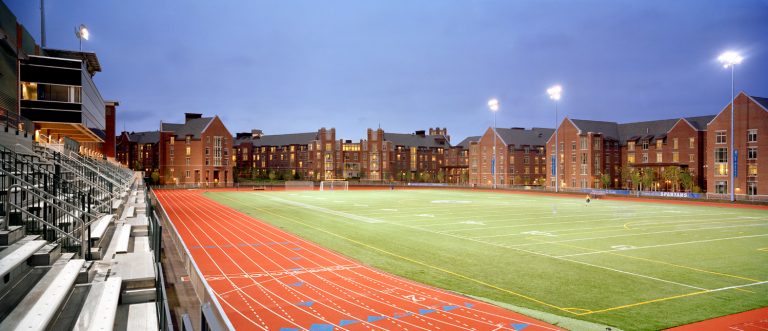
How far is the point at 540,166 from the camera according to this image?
346 feet

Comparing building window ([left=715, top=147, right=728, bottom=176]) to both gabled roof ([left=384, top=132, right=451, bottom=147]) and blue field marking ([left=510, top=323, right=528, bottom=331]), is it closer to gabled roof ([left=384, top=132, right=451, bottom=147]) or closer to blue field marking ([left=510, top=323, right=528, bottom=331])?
blue field marking ([left=510, top=323, right=528, bottom=331])

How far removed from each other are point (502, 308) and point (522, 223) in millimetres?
20502

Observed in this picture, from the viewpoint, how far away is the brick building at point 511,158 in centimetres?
10269

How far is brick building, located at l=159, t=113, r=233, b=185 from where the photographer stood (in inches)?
3716

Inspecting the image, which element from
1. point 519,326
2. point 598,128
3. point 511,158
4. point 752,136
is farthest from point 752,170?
point 519,326

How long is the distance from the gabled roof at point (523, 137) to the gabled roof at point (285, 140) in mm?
53180

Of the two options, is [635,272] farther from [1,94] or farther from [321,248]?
[1,94]

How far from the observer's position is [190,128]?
9744cm

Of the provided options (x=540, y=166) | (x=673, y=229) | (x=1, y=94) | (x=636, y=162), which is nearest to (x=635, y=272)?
(x=673, y=229)

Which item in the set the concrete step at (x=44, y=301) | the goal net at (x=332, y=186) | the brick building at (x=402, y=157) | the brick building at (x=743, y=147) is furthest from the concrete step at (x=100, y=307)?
the brick building at (x=402, y=157)

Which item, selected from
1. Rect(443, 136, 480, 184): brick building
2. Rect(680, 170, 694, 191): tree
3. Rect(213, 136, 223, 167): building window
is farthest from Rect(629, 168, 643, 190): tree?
Rect(213, 136, 223, 167): building window

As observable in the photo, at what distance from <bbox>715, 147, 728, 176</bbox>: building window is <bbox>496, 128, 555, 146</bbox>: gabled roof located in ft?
142

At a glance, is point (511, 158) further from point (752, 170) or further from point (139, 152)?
point (139, 152)

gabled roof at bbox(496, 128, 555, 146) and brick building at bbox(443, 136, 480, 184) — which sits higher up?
gabled roof at bbox(496, 128, 555, 146)
